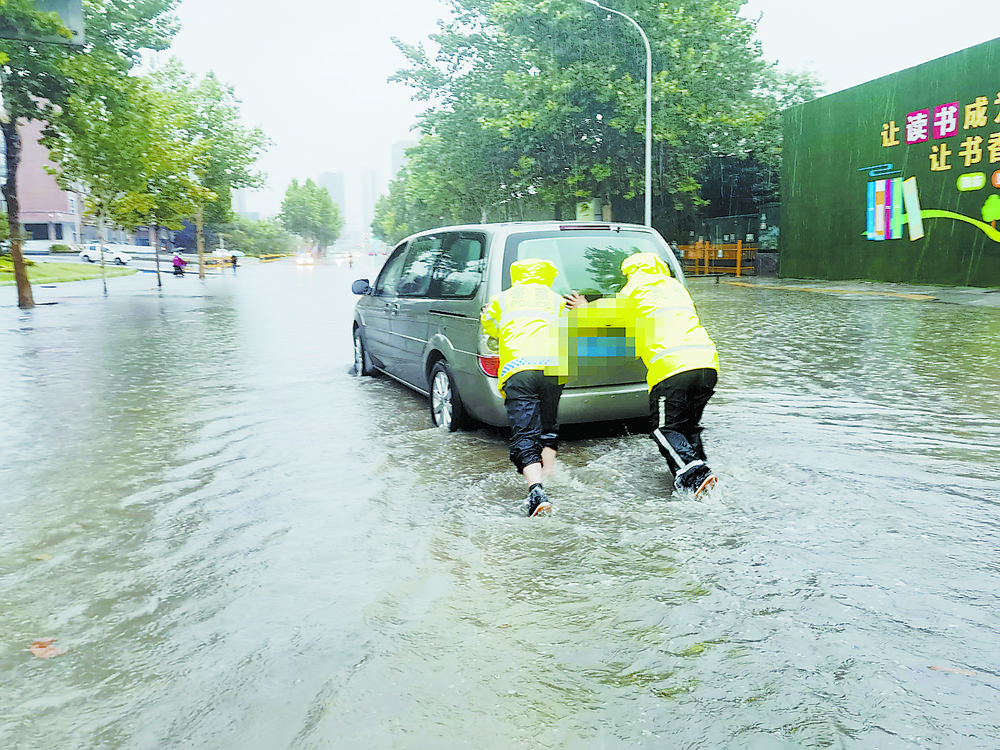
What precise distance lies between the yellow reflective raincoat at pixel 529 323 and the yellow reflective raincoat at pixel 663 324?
519 millimetres

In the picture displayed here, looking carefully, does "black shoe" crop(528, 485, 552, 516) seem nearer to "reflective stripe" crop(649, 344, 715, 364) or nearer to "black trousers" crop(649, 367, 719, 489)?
"black trousers" crop(649, 367, 719, 489)

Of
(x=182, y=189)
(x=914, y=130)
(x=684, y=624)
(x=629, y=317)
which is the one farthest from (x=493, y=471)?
(x=182, y=189)

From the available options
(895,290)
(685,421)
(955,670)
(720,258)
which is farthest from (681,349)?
(720,258)

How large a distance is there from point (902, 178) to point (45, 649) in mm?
26616

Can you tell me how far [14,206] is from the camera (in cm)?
2203

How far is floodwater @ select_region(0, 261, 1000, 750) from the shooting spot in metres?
2.95

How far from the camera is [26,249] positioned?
6681 centimetres

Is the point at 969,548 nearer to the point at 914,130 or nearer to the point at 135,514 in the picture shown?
the point at 135,514

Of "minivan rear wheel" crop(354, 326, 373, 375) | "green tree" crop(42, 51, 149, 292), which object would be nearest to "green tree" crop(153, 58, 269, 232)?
"green tree" crop(42, 51, 149, 292)

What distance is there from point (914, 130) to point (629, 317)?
2286 cm

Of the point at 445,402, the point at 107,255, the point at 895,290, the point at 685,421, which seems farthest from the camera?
the point at 107,255

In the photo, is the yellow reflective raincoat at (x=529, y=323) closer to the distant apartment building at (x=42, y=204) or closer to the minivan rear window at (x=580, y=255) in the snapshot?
the minivan rear window at (x=580, y=255)

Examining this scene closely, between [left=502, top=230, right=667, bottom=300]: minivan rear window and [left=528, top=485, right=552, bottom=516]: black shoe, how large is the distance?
1.73 meters

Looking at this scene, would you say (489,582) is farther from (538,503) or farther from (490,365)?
(490,365)
